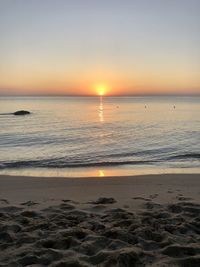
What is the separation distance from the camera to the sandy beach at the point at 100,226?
15.8ft

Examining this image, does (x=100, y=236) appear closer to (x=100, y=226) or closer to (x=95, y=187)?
(x=100, y=226)

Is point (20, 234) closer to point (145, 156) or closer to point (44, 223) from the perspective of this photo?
point (44, 223)

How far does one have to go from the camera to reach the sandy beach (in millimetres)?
4805

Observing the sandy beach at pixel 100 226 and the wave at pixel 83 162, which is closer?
the sandy beach at pixel 100 226

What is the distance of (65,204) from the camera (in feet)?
25.5

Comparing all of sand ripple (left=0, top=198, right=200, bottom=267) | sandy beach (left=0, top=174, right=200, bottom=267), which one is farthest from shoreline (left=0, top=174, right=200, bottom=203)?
sand ripple (left=0, top=198, right=200, bottom=267)

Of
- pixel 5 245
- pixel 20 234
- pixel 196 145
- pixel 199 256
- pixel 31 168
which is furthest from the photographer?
pixel 196 145

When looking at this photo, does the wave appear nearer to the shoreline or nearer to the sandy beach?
the shoreline

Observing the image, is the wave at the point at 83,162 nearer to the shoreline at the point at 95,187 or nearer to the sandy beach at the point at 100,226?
the shoreline at the point at 95,187

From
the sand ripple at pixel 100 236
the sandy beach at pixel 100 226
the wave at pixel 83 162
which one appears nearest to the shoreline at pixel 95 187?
the sandy beach at pixel 100 226

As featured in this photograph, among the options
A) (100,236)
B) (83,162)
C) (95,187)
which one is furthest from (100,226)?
(83,162)

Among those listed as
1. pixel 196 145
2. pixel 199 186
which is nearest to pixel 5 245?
pixel 199 186

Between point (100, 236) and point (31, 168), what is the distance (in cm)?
946

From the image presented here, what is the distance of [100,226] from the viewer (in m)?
6.05
